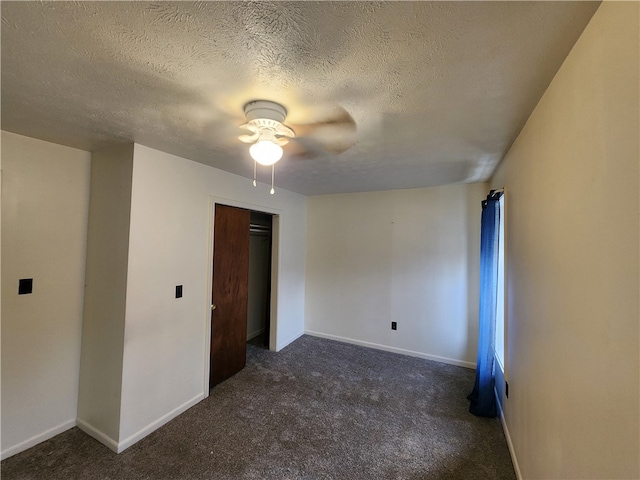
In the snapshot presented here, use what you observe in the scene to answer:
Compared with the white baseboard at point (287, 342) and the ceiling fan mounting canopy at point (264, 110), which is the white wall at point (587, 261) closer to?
the ceiling fan mounting canopy at point (264, 110)

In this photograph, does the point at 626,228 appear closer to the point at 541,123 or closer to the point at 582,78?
the point at 582,78

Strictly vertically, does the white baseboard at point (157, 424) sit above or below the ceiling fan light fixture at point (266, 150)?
below

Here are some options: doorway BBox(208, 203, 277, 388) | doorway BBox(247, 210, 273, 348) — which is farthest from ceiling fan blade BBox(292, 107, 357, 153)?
doorway BBox(247, 210, 273, 348)

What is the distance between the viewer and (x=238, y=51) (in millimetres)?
996

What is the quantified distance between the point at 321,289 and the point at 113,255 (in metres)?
2.77

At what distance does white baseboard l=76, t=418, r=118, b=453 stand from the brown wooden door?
889 millimetres

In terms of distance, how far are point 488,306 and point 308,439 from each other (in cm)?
188

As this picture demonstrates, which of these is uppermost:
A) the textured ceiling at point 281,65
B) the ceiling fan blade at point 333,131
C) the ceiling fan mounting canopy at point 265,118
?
the ceiling fan blade at point 333,131

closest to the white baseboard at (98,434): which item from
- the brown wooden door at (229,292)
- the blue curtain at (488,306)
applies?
the brown wooden door at (229,292)

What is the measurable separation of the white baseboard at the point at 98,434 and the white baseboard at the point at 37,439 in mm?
70

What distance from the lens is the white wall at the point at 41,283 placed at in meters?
1.84

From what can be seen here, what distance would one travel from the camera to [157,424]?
213 cm

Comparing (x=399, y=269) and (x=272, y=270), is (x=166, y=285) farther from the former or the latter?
(x=399, y=269)

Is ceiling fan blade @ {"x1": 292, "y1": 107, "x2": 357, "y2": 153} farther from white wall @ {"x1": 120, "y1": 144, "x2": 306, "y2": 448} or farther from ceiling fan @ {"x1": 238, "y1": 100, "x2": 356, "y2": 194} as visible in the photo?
white wall @ {"x1": 120, "y1": 144, "x2": 306, "y2": 448}
